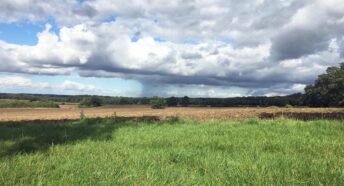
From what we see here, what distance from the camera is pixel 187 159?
9117 mm

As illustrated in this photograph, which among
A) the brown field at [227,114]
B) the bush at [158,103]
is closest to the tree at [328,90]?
the bush at [158,103]

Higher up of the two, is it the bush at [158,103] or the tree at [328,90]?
the tree at [328,90]

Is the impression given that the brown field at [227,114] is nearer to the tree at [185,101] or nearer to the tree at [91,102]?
the tree at [91,102]

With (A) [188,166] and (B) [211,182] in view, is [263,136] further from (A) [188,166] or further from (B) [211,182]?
(B) [211,182]

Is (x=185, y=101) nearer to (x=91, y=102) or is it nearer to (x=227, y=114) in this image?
(x=91, y=102)

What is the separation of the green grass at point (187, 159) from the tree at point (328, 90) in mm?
54493

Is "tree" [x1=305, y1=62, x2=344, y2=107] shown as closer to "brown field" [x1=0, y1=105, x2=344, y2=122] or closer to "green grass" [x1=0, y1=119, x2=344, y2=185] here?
"brown field" [x1=0, y1=105, x2=344, y2=122]

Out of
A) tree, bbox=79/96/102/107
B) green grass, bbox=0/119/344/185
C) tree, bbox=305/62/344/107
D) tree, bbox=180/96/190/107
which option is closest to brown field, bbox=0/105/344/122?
green grass, bbox=0/119/344/185

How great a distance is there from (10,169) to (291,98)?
70897mm

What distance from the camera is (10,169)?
8.04m

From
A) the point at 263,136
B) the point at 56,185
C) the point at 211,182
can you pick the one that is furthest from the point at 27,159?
the point at 263,136

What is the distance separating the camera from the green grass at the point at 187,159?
7035 mm

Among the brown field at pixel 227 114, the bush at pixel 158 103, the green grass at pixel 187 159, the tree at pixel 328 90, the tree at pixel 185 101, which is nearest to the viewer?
the green grass at pixel 187 159

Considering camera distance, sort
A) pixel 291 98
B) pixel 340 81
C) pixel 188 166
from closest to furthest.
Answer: pixel 188 166
pixel 340 81
pixel 291 98
